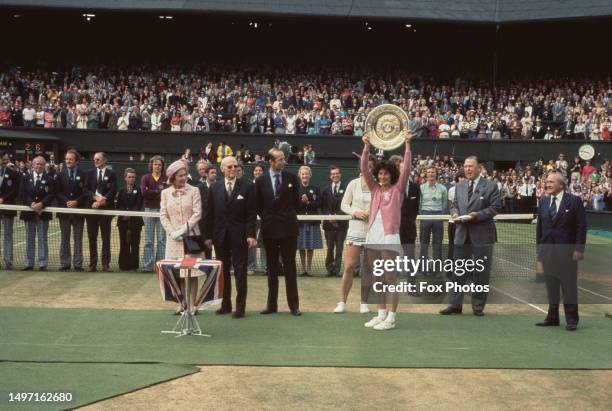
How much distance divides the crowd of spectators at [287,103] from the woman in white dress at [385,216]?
26.5m

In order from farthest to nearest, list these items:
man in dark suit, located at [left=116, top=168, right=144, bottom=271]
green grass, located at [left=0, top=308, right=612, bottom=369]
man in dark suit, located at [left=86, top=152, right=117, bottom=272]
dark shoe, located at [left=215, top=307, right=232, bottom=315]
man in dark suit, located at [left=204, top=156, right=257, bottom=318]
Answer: man in dark suit, located at [left=116, top=168, right=144, bottom=271] → man in dark suit, located at [left=86, top=152, right=117, bottom=272] → dark shoe, located at [left=215, top=307, right=232, bottom=315] → man in dark suit, located at [left=204, top=156, right=257, bottom=318] → green grass, located at [left=0, top=308, right=612, bottom=369]

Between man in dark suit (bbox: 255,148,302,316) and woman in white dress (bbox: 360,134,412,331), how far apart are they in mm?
1315

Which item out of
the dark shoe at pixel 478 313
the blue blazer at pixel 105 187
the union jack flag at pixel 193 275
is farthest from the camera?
the blue blazer at pixel 105 187

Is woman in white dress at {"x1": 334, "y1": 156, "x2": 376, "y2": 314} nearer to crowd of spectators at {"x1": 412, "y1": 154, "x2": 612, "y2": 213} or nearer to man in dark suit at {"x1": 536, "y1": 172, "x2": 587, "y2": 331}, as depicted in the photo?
man in dark suit at {"x1": 536, "y1": 172, "x2": 587, "y2": 331}

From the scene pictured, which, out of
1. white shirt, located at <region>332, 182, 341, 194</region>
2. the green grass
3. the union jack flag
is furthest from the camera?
white shirt, located at <region>332, 182, 341, 194</region>

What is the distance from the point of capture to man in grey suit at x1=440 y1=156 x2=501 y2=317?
39.7ft

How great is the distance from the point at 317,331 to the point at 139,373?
2887 millimetres

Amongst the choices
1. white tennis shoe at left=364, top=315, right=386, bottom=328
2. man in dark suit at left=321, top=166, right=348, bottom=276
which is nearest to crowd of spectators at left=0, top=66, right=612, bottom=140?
man in dark suit at left=321, top=166, right=348, bottom=276

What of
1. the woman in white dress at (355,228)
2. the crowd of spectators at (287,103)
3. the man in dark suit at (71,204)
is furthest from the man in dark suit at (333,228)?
the crowd of spectators at (287,103)

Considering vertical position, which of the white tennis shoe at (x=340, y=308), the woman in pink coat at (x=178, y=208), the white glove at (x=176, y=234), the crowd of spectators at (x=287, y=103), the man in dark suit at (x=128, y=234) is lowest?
the white tennis shoe at (x=340, y=308)

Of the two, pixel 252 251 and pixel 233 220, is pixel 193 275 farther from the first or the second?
pixel 252 251

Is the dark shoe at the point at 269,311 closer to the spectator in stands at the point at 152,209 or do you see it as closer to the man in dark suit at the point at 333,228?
the man in dark suit at the point at 333,228

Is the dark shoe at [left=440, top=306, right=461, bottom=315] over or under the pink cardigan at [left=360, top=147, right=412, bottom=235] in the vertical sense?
under

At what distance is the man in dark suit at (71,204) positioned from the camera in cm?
1612
